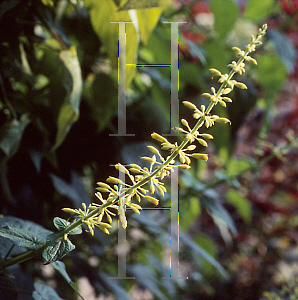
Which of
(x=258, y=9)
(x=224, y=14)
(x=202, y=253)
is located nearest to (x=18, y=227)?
(x=202, y=253)

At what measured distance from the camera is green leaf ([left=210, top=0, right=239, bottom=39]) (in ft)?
1.62

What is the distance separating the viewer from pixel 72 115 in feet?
0.92

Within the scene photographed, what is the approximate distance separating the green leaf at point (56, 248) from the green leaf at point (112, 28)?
19cm

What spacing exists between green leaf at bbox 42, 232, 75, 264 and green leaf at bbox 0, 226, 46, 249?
0.7 inches

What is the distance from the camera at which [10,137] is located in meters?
0.30

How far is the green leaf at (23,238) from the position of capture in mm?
195

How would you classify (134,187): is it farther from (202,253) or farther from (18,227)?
(202,253)

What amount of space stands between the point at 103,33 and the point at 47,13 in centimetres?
6

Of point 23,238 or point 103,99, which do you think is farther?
point 103,99

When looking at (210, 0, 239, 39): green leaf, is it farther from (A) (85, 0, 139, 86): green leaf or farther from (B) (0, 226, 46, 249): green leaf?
(B) (0, 226, 46, 249): green leaf

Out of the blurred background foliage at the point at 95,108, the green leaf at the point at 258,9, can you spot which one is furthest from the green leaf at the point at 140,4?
the green leaf at the point at 258,9

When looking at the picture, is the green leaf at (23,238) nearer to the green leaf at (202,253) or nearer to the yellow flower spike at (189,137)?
the yellow flower spike at (189,137)

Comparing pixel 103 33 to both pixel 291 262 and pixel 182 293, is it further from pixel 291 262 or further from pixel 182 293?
pixel 291 262

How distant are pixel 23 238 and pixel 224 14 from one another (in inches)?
18.0
